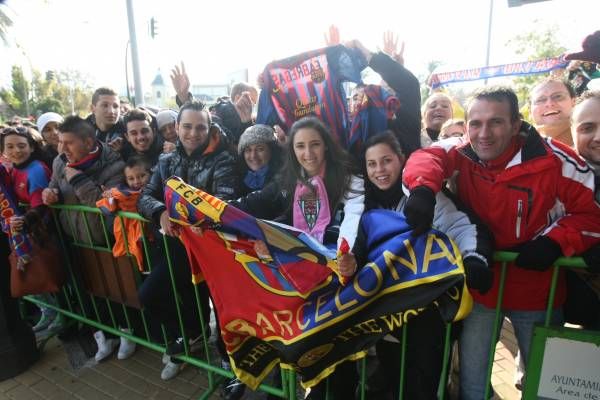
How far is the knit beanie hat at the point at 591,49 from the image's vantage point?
3240mm

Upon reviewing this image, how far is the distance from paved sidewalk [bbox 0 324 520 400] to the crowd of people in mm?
152

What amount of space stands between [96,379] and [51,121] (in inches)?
115

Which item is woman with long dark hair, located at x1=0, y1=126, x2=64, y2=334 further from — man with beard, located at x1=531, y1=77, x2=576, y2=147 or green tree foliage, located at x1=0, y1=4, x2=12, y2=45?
green tree foliage, located at x1=0, y1=4, x2=12, y2=45

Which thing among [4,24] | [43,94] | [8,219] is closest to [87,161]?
[8,219]

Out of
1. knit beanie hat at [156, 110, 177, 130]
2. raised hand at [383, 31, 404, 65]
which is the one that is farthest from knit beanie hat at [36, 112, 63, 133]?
raised hand at [383, 31, 404, 65]

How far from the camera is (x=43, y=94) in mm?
49094

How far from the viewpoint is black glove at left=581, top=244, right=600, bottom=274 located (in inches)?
64.2

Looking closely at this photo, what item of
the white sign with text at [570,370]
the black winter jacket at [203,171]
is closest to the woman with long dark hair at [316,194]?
the black winter jacket at [203,171]

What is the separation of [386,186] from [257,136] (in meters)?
1.18

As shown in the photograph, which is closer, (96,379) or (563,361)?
(563,361)

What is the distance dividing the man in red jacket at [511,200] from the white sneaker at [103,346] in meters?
3.16

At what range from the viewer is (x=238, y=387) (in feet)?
9.70

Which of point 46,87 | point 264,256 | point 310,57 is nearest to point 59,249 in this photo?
point 264,256

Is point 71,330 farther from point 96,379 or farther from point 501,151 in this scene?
point 501,151
